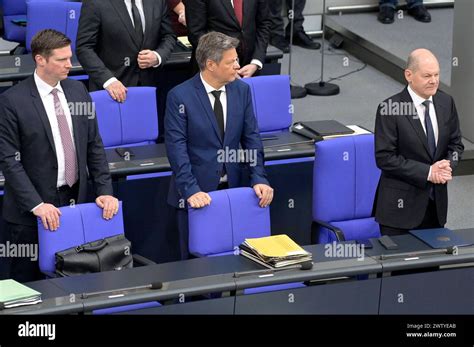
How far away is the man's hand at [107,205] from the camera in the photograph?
5.72 metres

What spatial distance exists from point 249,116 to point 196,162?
15.7 inches

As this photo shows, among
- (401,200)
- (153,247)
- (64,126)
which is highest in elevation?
(64,126)

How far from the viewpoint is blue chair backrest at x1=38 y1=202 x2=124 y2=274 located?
5.57 metres

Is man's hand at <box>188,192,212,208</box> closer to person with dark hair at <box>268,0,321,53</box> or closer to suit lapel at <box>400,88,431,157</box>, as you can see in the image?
suit lapel at <box>400,88,431,157</box>

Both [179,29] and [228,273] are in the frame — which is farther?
[179,29]

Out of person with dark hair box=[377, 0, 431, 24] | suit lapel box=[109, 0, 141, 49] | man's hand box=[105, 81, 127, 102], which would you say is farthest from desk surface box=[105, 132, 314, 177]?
person with dark hair box=[377, 0, 431, 24]

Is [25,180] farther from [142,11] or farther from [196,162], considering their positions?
[142,11]

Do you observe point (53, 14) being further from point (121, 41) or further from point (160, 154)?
point (160, 154)

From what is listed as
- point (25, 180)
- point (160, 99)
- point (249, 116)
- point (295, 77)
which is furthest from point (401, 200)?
point (295, 77)

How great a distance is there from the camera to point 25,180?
5.70 meters

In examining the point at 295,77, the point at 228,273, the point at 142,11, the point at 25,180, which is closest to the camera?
the point at 228,273

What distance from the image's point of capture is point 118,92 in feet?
22.8

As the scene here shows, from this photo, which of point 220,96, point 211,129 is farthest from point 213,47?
point 211,129

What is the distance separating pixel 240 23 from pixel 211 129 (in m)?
1.60
